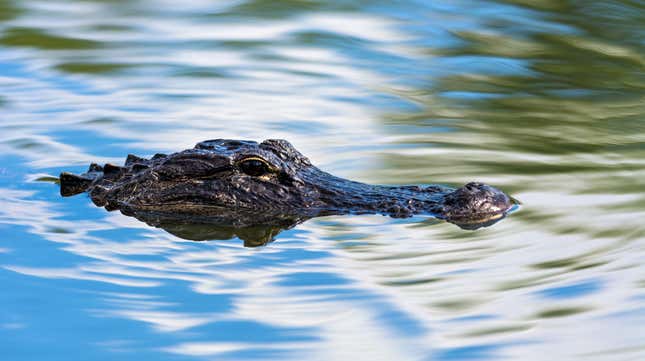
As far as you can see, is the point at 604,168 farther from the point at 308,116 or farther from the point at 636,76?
the point at 636,76

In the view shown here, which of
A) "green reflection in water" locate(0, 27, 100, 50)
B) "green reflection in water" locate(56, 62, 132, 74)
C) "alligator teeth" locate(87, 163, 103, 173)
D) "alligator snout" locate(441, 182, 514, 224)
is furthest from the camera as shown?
"green reflection in water" locate(0, 27, 100, 50)

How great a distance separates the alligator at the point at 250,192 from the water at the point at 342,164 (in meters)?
0.18

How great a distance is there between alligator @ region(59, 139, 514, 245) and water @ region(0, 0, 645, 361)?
0.18m

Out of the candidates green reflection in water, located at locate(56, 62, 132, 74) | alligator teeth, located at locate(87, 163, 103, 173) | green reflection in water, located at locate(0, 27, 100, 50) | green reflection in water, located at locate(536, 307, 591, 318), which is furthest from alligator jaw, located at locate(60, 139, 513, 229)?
green reflection in water, located at locate(0, 27, 100, 50)

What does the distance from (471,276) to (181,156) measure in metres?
2.44

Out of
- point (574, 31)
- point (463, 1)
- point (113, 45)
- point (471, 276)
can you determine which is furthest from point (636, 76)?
point (471, 276)

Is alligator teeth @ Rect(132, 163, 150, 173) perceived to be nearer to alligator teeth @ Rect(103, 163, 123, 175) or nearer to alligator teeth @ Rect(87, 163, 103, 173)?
alligator teeth @ Rect(103, 163, 123, 175)

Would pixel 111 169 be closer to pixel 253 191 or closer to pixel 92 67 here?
pixel 253 191

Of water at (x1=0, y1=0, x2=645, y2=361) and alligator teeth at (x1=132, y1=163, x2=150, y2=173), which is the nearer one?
water at (x1=0, y1=0, x2=645, y2=361)

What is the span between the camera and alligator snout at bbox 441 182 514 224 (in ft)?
25.2

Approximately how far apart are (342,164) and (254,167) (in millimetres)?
1628

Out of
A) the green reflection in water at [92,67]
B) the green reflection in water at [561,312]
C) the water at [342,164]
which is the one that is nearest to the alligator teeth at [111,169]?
the water at [342,164]

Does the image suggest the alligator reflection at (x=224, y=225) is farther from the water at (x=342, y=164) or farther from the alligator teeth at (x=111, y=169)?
the alligator teeth at (x=111, y=169)

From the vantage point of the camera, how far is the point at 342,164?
9.55 metres
